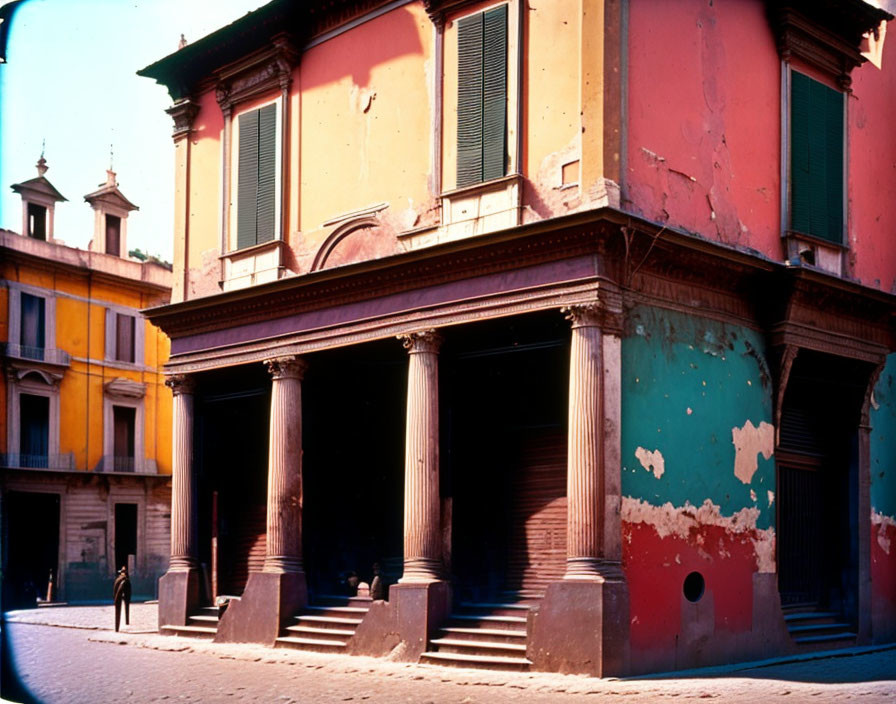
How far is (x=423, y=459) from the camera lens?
15.6 m

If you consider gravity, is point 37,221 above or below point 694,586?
above

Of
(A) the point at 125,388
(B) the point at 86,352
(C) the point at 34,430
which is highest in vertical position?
(B) the point at 86,352

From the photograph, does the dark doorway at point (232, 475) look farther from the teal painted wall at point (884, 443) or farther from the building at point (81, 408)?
the building at point (81, 408)

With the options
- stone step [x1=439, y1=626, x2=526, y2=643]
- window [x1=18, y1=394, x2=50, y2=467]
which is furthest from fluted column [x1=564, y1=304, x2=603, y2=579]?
window [x1=18, y1=394, x2=50, y2=467]

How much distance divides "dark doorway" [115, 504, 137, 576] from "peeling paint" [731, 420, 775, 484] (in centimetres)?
2622

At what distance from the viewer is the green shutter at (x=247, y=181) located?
1902 cm

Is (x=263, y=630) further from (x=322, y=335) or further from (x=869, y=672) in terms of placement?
(x=869, y=672)

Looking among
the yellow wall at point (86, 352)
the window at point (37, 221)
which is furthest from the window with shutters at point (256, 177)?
the window at point (37, 221)

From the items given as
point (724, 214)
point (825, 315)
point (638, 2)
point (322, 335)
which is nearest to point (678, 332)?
point (724, 214)

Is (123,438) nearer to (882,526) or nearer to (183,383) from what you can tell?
(183,383)

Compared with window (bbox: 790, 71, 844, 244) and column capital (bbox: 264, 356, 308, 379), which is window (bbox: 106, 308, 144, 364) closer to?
column capital (bbox: 264, 356, 308, 379)

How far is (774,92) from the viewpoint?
1661 centimetres

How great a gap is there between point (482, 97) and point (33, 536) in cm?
2532

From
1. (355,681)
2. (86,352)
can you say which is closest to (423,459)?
(355,681)
